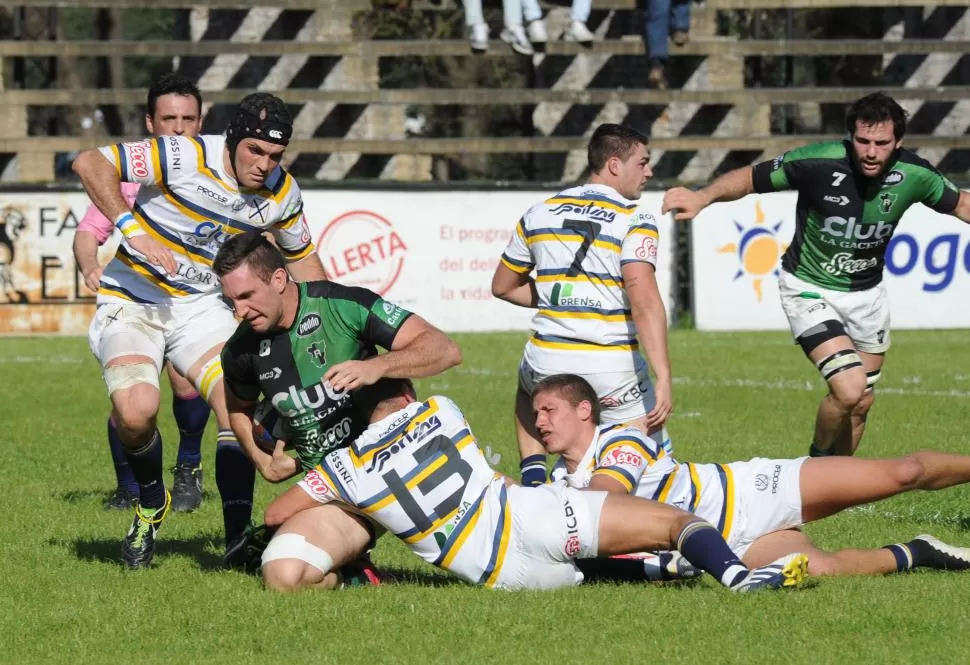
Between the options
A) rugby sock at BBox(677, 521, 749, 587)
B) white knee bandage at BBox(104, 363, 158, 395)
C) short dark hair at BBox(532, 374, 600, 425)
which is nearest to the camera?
rugby sock at BBox(677, 521, 749, 587)

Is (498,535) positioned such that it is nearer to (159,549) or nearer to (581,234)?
(581,234)

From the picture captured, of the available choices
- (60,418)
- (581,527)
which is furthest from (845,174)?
(60,418)

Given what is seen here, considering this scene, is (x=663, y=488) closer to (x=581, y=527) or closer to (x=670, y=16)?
(x=581, y=527)

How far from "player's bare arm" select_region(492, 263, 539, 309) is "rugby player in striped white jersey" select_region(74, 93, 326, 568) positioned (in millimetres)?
908

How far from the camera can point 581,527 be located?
5.62 metres

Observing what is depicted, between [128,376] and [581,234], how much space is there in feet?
6.96

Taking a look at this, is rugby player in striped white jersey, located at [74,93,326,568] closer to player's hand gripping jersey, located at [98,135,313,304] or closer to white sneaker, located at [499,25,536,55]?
player's hand gripping jersey, located at [98,135,313,304]

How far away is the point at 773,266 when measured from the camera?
17.9 metres

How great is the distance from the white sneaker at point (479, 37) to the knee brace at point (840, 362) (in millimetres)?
14210

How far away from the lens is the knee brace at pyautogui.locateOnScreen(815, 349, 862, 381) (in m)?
8.31

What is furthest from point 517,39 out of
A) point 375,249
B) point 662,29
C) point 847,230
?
point 847,230

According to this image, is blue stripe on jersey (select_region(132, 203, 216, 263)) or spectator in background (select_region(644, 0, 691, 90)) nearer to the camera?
blue stripe on jersey (select_region(132, 203, 216, 263))

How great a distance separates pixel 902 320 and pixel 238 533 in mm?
13047

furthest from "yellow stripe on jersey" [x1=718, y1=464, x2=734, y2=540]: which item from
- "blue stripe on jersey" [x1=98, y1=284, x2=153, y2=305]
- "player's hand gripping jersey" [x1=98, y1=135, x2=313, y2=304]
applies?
"blue stripe on jersey" [x1=98, y1=284, x2=153, y2=305]
